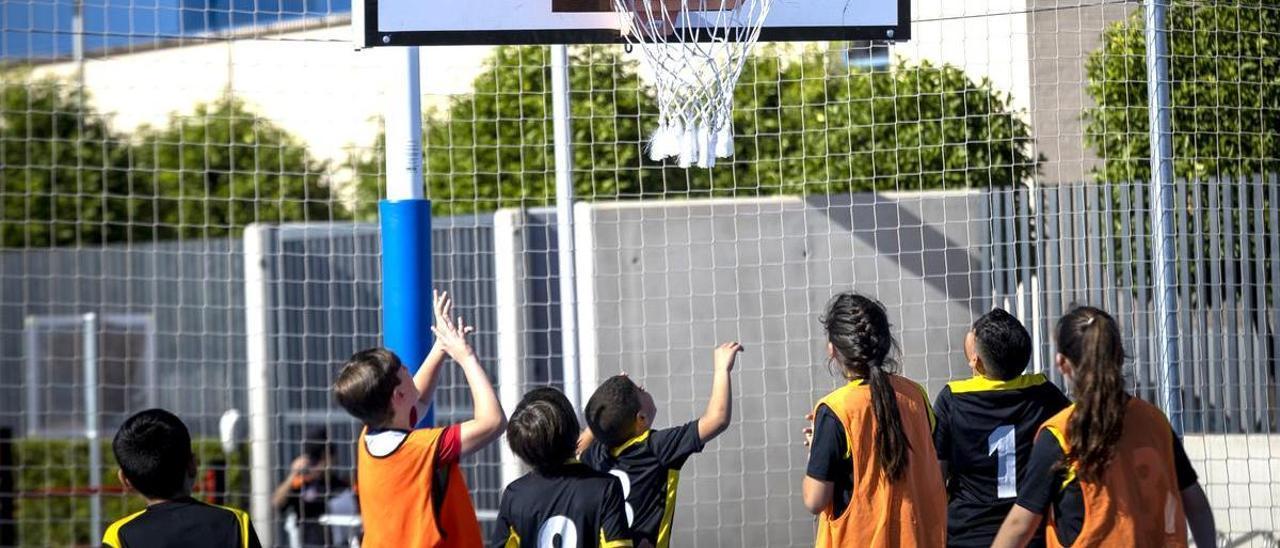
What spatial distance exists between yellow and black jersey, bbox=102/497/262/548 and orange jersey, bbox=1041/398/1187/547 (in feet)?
6.48

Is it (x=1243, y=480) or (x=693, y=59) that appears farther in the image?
(x=1243, y=480)

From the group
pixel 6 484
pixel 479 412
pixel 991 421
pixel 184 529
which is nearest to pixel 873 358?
pixel 991 421

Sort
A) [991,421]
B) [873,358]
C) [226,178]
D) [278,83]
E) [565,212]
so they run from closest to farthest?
[873,358]
[991,421]
[565,212]
[226,178]
[278,83]

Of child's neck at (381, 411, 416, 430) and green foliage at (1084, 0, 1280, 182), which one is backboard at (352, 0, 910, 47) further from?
child's neck at (381, 411, 416, 430)

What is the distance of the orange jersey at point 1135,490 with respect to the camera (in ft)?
11.5

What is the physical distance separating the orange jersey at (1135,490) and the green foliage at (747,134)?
4.08 meters

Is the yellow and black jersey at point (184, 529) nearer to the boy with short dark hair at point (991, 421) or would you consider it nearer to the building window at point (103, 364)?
the boy with short dark hair at point (991, 421)

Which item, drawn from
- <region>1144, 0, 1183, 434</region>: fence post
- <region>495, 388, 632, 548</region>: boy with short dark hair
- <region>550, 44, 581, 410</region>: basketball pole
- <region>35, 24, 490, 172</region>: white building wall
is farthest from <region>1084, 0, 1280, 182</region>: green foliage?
<region>35, 24, 490, 172</region>: white building wall

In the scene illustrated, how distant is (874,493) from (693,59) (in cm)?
218

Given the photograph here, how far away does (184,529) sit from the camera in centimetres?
332

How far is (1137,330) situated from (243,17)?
12723 mm

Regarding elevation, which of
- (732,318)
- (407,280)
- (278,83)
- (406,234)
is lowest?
(732,318)

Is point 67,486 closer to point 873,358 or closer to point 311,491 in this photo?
point 311,491

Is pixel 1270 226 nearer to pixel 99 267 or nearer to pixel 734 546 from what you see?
pixel 734 546
